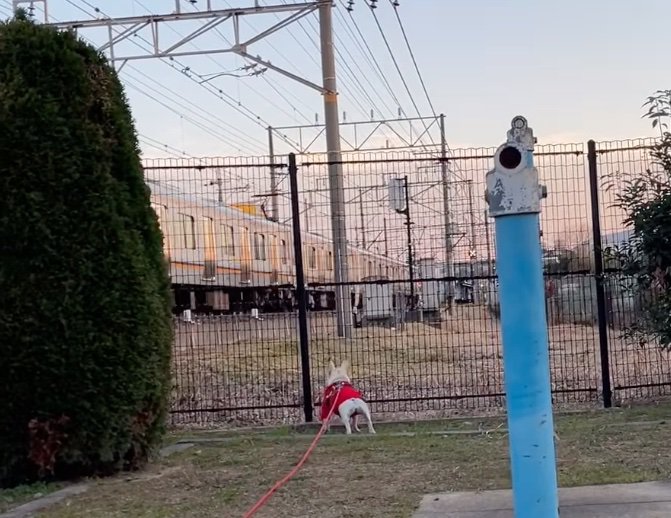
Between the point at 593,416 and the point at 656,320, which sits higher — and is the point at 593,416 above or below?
below

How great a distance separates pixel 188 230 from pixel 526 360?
7667 mm

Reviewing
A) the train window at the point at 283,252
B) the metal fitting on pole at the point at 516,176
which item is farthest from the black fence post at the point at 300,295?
the metal fitting on pole at the point at 516,176

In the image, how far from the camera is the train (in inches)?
380

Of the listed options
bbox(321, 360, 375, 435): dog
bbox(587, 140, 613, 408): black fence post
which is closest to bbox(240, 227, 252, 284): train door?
bbox(321, 360, 375, 435): dog

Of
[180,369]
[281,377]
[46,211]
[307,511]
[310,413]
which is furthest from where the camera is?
[281,377]

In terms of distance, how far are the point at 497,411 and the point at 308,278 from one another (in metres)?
2.68

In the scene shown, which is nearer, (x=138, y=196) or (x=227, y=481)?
(x=227, y=481)

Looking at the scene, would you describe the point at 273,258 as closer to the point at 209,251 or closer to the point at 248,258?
the point at 248,258

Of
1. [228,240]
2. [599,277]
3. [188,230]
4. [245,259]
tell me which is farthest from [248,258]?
[599,277]

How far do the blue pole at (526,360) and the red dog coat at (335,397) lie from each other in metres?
4.94

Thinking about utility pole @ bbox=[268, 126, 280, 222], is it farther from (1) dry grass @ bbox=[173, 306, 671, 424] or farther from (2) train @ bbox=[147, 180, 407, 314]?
(1) dry grass @ bbox=[173, 306, 671, 424]

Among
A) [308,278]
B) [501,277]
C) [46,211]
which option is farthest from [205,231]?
[501,277]

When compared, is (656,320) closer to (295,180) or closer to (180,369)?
(295,180)

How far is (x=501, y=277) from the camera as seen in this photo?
10.7 ft
